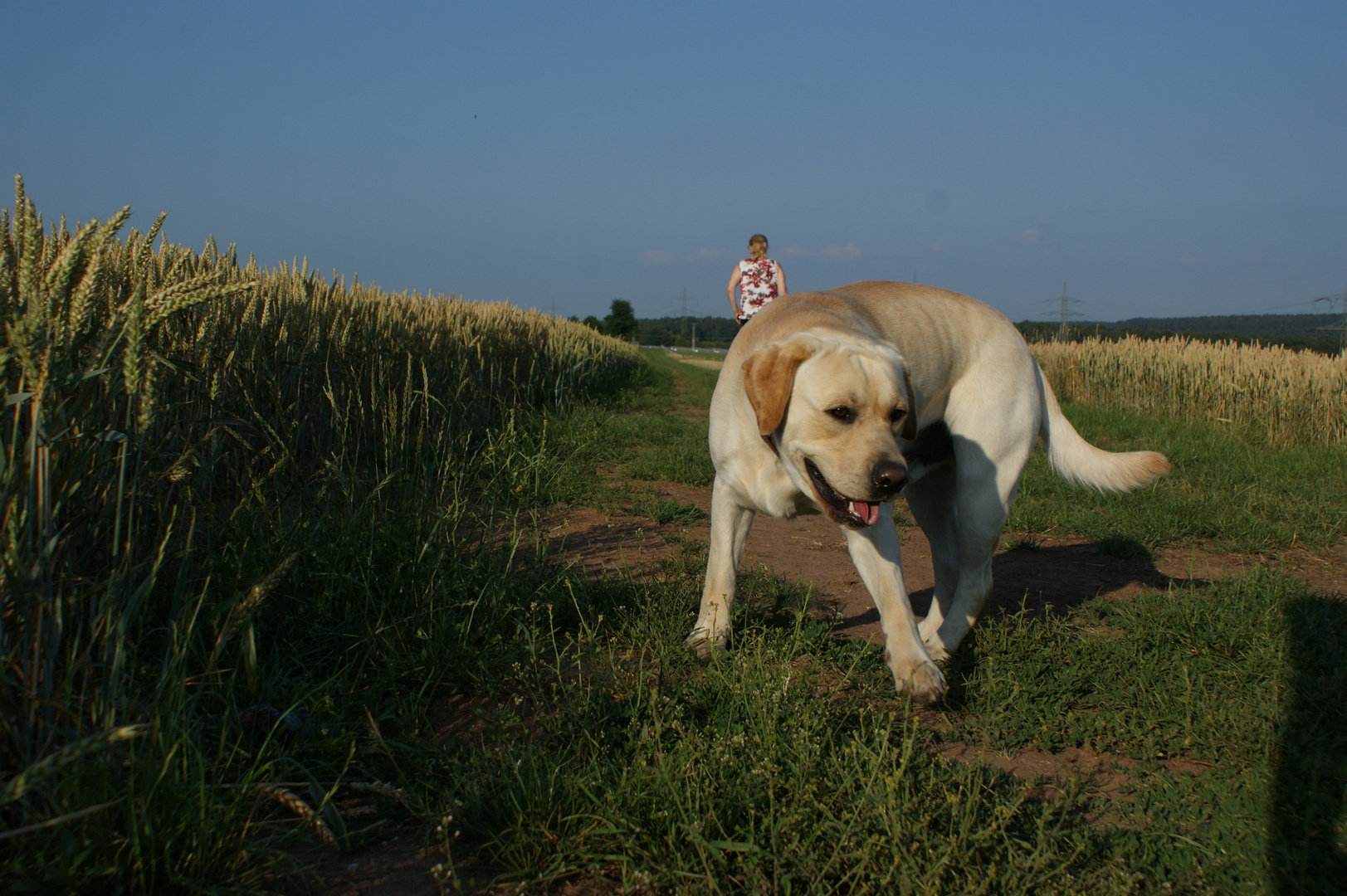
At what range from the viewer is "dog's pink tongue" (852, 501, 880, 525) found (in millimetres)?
2758

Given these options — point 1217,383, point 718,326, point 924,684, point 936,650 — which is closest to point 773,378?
point 924,684

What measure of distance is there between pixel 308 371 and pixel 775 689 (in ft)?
11.7

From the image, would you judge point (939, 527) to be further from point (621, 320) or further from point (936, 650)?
point (621, 320)

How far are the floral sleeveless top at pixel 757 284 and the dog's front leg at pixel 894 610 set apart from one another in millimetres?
6975

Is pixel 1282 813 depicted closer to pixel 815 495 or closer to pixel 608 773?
pixel 815 495

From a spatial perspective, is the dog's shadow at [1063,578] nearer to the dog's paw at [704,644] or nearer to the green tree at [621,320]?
the dog's paw at [704,644]

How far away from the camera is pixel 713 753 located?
1920mm

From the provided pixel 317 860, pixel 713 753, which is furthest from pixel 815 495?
pixel 317 860

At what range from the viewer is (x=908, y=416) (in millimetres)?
2904

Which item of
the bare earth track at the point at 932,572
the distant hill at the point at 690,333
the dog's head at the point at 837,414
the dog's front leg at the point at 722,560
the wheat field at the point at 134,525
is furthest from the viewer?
the distant hill at the point at 690,333

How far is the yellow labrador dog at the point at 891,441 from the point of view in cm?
268

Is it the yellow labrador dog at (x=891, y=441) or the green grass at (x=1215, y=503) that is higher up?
the yellow labrador dog at (x=891, y=441)

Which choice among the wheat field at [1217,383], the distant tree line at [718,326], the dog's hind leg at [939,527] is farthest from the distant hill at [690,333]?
the dog's hind leg at [939,527]

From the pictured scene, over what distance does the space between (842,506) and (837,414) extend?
1.10ft
